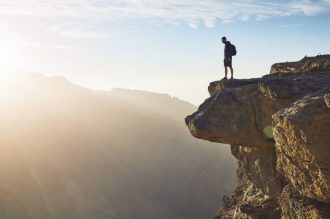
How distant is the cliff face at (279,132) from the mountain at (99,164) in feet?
168

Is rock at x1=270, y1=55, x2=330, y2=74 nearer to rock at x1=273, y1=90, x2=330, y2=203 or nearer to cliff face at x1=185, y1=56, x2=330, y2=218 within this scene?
cliff face at x1=185, y1=56, x2=330, y2=218

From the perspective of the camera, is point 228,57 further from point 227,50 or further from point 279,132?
point 279,132

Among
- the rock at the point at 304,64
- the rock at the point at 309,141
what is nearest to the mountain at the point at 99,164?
the rock at the point at 304,64

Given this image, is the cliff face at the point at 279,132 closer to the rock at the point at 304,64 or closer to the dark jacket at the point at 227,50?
the rock at the point at 304,64

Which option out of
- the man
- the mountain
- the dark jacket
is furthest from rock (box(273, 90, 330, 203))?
the mountain

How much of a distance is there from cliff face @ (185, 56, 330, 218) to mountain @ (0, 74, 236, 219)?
51.2 m

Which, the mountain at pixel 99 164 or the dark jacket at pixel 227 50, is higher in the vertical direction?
the dark jacket at pixel 227 50

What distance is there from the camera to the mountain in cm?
7112

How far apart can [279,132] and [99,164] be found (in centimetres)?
7474

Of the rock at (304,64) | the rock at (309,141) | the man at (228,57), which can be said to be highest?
the man at (228,57)

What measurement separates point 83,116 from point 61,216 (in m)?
40.1

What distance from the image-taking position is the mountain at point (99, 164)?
233ft

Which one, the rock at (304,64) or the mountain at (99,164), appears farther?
the mountain at (99,164)

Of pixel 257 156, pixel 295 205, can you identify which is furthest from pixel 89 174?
pixel 295 205
